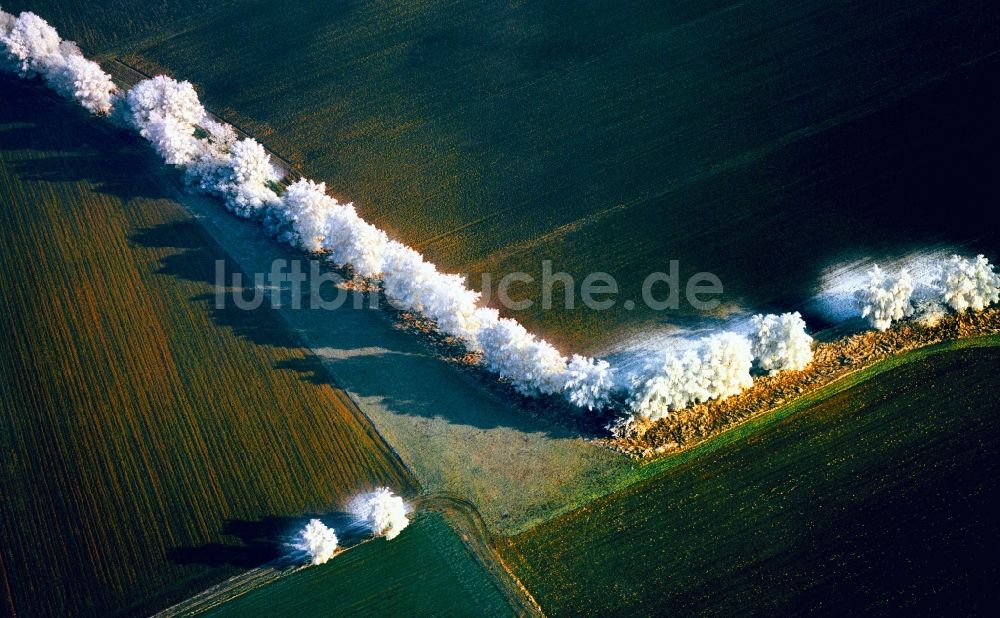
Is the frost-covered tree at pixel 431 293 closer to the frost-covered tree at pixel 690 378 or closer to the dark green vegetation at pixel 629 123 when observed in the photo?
the dark green vegetation at pixel 629 123

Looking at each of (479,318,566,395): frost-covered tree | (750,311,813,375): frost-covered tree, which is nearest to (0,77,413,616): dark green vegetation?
(479,318,566,395): frost-covered tree

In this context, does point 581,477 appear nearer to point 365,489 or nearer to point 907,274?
point 365,489

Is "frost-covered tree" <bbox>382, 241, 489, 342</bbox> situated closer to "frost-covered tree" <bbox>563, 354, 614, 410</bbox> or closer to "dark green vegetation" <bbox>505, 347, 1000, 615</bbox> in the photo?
"frost-covered tree" <bbox>563, 354, 614, 410</bbox>

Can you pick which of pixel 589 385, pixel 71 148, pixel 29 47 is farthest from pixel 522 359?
pixel 29 47

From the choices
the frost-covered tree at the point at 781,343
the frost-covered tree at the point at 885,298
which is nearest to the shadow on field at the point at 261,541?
the frost-covered tree at the point at 781,343

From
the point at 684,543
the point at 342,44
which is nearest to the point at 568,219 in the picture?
the point at 684,543

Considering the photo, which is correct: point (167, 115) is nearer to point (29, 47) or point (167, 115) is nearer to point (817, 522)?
point (29, 47)
